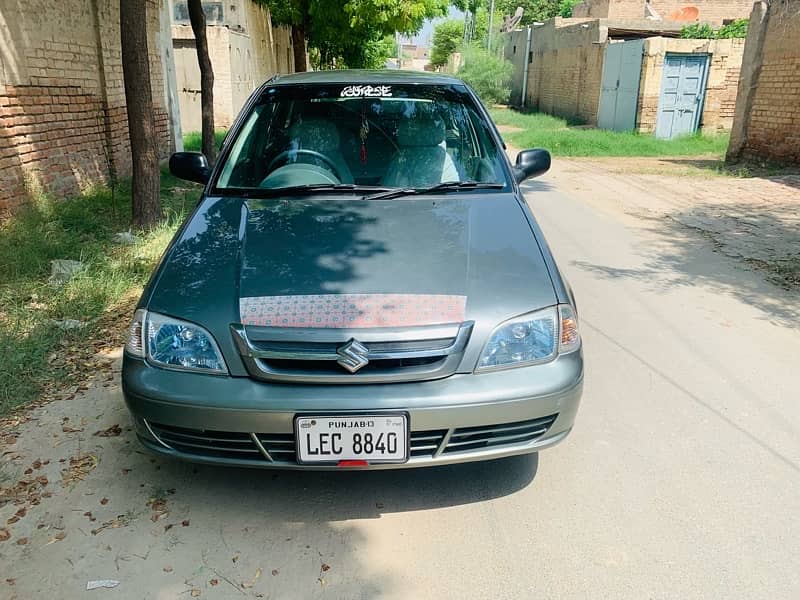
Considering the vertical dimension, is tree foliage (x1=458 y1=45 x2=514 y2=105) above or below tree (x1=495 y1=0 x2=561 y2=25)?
below

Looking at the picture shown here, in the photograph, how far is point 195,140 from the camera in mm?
15273

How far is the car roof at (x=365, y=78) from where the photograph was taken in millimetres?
3844

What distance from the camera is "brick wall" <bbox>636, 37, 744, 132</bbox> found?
1684cm

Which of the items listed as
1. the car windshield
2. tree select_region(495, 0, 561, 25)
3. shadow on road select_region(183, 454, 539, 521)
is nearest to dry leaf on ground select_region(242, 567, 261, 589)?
shadow on road select_region(183, 454, 539, 521)

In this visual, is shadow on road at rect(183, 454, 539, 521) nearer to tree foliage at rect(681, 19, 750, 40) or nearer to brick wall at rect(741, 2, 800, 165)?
brick wall at rect(741, 2, 800, 165)

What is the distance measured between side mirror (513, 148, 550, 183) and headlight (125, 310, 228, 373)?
2.20 m

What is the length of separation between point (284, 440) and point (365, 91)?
2.25 m

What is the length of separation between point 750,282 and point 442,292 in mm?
4143

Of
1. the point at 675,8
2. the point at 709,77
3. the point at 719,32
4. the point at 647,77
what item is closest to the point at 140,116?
the point at 647,77

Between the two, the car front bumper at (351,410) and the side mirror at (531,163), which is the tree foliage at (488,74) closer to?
the side mirror at (531,163)

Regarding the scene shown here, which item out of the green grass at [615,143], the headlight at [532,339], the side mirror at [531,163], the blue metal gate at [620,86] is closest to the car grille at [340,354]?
the headlight at [532,339]

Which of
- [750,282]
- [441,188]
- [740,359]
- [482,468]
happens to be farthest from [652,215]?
[482,468]

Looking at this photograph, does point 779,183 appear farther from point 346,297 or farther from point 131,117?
point 346,297

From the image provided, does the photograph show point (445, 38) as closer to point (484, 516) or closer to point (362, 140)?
point (362, 140)
